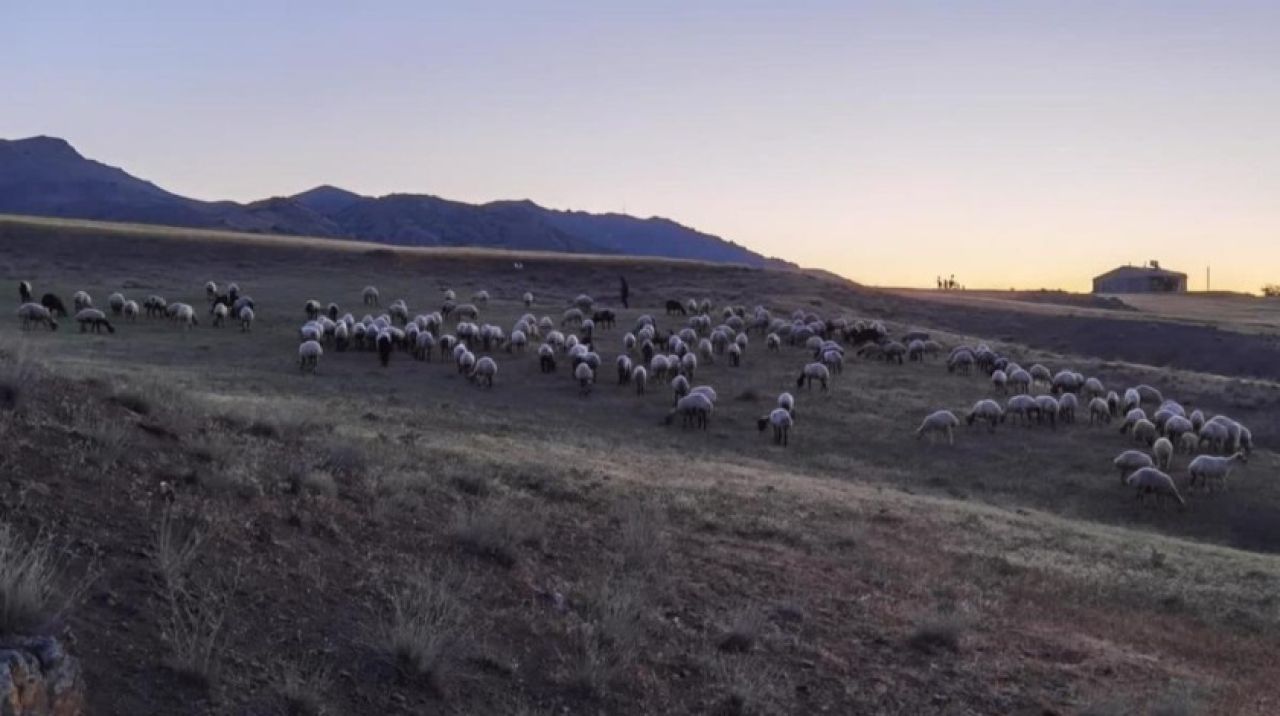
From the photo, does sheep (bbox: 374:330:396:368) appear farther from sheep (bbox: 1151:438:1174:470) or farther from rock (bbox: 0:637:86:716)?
rock (bbox: 0:637:86:716)

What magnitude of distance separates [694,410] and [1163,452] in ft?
42.2

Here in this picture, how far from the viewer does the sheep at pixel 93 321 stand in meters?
42.2

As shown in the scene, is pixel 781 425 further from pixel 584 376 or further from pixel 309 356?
pixel 309 356

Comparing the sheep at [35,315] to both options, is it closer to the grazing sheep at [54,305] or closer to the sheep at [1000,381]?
the grazing sheep at [54,305]

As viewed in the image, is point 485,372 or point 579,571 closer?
point 579,571

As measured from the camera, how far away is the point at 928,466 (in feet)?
98.7

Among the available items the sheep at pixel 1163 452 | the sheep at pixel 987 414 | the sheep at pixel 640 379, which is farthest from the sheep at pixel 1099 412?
the sheep at pixel 640 379

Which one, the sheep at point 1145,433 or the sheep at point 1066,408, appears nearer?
the sheep at point 1145,433

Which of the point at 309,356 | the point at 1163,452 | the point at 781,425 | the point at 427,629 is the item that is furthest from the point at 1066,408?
the point at 427,629

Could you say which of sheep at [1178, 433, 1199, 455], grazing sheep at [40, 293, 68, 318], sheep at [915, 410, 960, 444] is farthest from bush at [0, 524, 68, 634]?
grazing sheep at [40, 293, 68, 318]

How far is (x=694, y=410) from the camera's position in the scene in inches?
1277

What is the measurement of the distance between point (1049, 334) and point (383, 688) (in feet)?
226

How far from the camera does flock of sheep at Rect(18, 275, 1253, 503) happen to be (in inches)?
1275

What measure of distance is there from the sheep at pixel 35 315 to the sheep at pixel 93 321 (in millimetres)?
947
